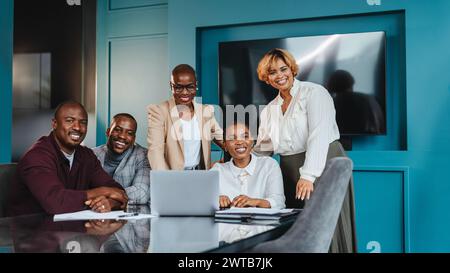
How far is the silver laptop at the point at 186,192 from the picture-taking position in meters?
1.78

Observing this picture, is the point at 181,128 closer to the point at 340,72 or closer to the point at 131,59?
the point at 340,72

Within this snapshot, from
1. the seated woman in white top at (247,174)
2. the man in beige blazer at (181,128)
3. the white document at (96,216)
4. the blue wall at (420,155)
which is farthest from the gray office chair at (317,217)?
the blue wall at (420,155)

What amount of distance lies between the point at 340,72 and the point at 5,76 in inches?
94.6

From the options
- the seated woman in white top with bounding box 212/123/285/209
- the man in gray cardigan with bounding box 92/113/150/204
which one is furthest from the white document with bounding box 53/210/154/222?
the man in gray cardigan with bounding box 92/113/150/204

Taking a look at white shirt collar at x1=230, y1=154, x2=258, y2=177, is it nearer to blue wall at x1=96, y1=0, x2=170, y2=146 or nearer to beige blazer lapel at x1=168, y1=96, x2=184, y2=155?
beige blazer lapel at x1=168, y1=96, x2=184, y2=155

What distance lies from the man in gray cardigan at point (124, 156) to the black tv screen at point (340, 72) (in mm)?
1428

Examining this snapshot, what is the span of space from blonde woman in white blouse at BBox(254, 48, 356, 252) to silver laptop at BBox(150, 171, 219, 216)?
67 centimetres

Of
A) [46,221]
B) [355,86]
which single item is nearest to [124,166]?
[46,221]

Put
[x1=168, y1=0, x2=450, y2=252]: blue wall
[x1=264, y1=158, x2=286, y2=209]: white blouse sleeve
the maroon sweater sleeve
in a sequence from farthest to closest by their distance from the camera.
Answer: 1. [x1=168, y1=0, x2=450, y2=252]: blue wall
2. [x1=264, y1=158, x2=286, y2=209]: white blouse sleeve
3. the maroon sweater sleeve

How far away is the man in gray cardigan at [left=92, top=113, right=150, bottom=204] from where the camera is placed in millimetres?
2633

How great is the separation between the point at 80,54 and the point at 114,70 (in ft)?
1.10

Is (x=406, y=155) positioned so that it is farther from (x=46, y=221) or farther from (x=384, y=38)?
(x=46, y=221)

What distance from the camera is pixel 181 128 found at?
2.85 m

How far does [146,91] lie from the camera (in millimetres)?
4621
